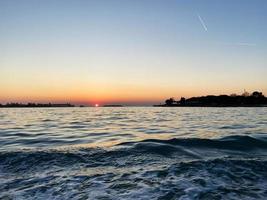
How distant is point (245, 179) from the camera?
29.9 feet

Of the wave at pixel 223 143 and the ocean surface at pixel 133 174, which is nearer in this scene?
the ocean surface at pixel 133 174

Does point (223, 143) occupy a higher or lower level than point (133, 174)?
higher

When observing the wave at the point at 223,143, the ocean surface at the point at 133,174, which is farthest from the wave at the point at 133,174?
the wave at the point at 223,143

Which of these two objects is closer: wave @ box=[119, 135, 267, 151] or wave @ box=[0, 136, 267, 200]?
wave @ box=[0, 136, 267, 200]

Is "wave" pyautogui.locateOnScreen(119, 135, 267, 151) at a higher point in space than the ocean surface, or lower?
higher

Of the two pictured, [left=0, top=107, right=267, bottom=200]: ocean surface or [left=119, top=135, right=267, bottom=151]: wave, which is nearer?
[left=0, top=107, right=267, bottom=200]: ocean surface

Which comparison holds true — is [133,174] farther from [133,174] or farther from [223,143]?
[223,143]

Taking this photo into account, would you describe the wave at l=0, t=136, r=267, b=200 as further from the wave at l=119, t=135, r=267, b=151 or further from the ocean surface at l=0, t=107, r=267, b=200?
the wave at l=119, t=135, r=267, b=151

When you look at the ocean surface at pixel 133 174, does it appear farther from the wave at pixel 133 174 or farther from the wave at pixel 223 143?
the wave at pixel 223 143

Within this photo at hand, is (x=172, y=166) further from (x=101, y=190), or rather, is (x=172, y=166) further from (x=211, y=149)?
(x=211, y=149)

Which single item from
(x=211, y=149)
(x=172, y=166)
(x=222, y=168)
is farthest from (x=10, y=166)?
(x=211, y=149)

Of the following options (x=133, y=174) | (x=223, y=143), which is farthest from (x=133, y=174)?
(x=223, y=143)

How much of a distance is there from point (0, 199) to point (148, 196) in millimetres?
3458

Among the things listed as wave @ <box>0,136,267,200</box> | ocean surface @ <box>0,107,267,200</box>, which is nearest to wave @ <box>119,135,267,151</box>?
ocean surface @ <box>0,107,267,200</box>
